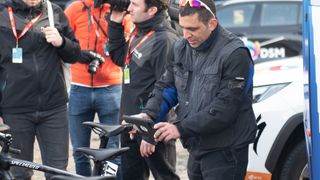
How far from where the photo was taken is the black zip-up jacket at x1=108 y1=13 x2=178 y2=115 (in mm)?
5375

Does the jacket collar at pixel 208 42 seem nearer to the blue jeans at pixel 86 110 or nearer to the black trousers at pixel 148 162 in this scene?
the black trousers at pixel 148 162

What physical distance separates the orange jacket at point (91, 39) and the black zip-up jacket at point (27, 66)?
89cm

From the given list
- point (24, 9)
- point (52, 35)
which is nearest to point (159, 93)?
point (52, 35)

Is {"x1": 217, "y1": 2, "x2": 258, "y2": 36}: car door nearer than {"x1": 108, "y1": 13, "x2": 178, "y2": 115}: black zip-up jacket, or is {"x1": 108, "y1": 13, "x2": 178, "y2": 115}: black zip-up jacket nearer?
{"x1": 108, "y1": 13, "x2": 178, "y2": 115}: black zip-up jacket

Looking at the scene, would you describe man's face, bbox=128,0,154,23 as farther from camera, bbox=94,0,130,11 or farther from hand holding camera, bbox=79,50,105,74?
hand holding camera, bbox=79,50,105,74

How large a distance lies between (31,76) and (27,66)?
0.08 meters

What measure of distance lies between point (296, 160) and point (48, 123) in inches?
76.2

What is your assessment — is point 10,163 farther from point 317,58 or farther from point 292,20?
point 292,20

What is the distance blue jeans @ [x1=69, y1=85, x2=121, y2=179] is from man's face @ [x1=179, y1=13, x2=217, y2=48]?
2.00 meters

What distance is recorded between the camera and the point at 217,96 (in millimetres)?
4445

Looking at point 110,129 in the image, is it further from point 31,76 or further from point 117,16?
point 117,16

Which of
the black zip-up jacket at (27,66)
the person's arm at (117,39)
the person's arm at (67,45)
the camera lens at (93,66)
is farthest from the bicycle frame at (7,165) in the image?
the camera lens at (93,66)

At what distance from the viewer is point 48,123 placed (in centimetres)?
555

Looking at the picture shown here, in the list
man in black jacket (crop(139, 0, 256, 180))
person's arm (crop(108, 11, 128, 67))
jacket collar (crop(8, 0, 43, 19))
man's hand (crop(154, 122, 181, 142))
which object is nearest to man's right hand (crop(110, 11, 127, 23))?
person's arm (crop(108, 11, 128, 67))
